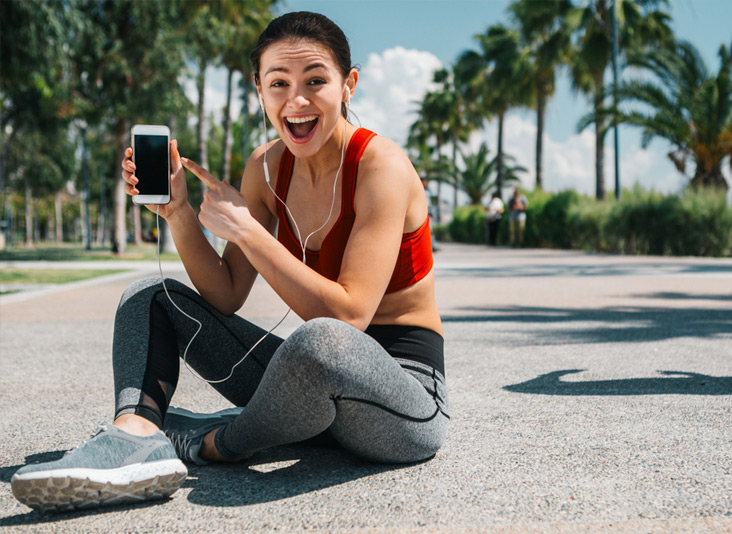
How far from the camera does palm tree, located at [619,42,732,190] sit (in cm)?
1877

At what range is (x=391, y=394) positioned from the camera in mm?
2086

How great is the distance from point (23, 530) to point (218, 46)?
21.2m

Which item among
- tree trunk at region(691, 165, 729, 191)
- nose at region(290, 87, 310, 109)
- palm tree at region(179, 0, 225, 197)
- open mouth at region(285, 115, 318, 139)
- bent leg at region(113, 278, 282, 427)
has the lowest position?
bent leg at region(113, 278, 282, 427)

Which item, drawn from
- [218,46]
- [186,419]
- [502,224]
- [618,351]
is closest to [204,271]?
[186,419]

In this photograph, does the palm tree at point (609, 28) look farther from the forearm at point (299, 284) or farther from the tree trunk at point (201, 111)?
the forearm at point (299, 284)

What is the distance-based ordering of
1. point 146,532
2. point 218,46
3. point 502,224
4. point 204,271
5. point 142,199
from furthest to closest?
point 502,224, point 218,46, point 204,271, point 142,199, point 146,532

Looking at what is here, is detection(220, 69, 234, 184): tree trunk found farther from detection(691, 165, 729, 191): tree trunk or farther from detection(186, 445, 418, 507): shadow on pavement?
detection(186, 445, 418, 507): shadow on pavement

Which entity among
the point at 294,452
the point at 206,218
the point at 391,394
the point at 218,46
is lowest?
the point at 294,452

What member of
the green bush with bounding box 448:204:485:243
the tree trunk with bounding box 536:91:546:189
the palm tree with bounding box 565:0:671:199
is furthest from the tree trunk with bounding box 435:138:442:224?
the palm tree with bounding box 565:0:671:199

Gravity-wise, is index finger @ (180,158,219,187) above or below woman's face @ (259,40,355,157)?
below

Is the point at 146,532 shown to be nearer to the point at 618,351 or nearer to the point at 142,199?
the point at 142,199

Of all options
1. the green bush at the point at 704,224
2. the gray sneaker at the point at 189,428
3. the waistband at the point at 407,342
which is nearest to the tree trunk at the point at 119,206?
the green bush at the point at 704,224

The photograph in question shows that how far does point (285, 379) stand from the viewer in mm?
1991

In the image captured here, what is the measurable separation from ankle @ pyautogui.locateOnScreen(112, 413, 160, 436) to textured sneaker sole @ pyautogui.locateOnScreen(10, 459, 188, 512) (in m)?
0.12
